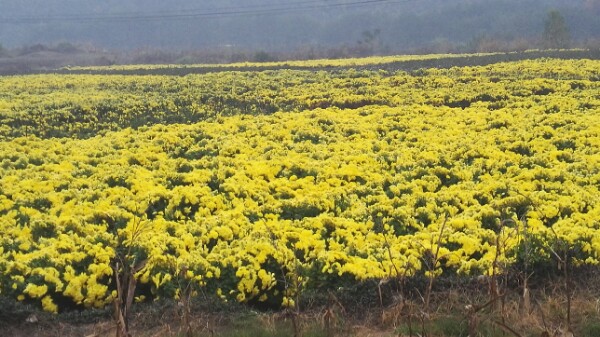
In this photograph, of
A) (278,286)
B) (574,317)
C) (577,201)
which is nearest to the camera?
(574,317)

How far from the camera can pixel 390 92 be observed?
23.0 m

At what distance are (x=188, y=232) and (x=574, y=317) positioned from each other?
17.6 ft

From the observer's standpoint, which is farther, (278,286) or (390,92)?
(390,92)

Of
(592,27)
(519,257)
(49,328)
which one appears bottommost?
(49,328)

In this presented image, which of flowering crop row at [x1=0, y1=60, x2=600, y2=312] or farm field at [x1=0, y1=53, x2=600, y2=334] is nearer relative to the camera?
farm field at [x1=0, y1=53, x2=600, y2=334]

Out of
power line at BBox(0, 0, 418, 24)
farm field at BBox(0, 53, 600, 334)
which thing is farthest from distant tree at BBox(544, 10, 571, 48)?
power line at BBox(0, 0, 418, 24)

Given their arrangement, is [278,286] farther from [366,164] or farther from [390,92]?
[390,92]

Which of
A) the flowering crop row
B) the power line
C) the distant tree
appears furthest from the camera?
the power line

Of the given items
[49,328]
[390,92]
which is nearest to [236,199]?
[49,328]

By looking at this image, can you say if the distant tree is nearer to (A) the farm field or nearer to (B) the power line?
(A) the farm field

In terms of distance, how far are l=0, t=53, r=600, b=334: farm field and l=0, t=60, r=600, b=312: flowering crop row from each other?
0.12ft

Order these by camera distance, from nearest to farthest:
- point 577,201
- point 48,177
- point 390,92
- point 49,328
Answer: point 49,328 < point 577,201 < point 48,177 < point 390,92

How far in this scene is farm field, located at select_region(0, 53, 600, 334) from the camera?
8188 mm

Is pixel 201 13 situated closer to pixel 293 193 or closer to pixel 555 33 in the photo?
pixel 555 33
